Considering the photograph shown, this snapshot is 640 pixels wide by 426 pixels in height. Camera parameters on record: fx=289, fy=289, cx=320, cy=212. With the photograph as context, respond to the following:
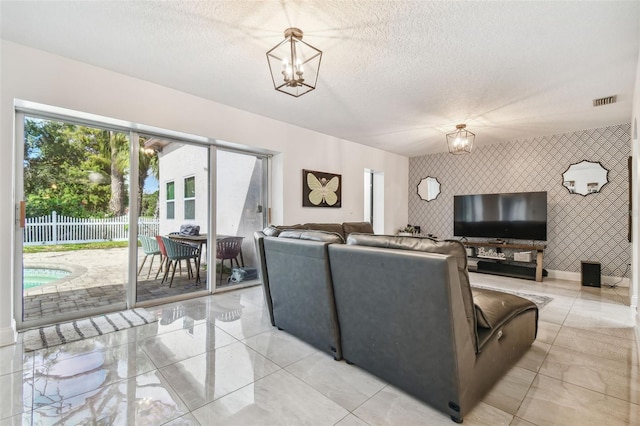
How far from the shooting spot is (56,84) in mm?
2719

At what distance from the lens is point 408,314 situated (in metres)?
1.61

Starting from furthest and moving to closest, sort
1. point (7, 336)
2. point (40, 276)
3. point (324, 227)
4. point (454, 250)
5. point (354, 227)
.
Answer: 1. point (354, 227)
2. point (324, 227)
3. point (40, 276)
4. point (7, 336)
5. point (454, 250)

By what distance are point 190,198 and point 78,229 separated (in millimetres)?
1248

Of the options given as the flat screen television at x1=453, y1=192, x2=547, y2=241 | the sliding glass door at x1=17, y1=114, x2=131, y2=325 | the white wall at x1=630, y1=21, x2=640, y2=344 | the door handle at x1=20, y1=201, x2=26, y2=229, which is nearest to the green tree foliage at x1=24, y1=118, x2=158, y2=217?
the sliding glass door at x1=17, y1=114, x2=131, y2=325

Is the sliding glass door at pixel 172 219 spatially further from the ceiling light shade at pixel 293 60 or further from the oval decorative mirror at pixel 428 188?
the oval decorative mirror at pixel 428 188

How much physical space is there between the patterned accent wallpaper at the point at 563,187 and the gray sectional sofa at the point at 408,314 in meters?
3.61

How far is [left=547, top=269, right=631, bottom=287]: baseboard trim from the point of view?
14.7ft

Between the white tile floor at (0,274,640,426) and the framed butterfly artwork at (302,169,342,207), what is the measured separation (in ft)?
8.61

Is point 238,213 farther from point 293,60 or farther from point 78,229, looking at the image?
point 293,60

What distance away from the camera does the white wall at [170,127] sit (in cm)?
249

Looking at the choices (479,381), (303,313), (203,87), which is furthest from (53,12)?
(479,381)

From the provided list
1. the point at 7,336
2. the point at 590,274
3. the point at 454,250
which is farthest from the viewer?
the point at 590,274

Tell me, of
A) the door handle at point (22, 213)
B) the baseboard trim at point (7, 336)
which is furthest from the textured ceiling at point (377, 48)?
the baseboard trim at point (7, 336)

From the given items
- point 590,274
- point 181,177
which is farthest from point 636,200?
point 181,177
